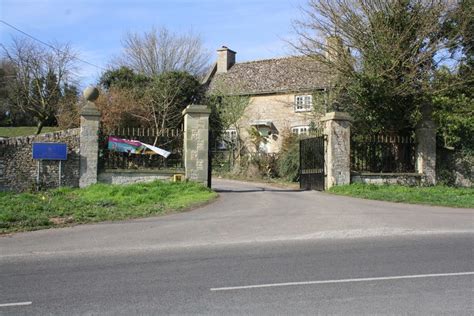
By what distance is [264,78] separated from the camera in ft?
128

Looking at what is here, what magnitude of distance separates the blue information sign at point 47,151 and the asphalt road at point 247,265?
5918mm

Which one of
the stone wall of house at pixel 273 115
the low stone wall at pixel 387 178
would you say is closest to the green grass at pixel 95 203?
the low stone wall at pixel 387 178

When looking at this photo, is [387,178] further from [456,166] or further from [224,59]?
[224,59]

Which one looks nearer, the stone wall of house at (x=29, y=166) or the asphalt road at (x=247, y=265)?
the asphalt road at (x=247, y=265)

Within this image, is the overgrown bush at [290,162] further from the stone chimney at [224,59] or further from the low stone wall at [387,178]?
the stone chimney at [224,59]

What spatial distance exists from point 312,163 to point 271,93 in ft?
57.3

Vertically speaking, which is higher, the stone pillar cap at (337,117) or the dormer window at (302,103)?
the dormer window at (302,103)

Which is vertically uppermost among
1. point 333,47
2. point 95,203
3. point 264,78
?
point 264,78

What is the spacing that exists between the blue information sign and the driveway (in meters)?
5.62

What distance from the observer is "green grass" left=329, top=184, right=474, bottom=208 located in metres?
15.8

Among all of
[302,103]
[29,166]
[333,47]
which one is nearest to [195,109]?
[29,166]

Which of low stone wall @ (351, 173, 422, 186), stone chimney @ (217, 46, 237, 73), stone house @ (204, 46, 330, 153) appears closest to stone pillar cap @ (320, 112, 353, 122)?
low stone wall @ (351, 173, 422, 186)

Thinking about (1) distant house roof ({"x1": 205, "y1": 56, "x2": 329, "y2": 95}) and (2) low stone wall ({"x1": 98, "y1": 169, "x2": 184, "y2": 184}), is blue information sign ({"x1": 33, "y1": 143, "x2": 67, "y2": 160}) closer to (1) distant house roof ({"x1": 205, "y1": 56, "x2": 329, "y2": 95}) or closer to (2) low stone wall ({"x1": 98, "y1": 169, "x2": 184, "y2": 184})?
(2) low stone wall ({"x1": 98, "y1": 169, "x2": 184, "y2": 184})

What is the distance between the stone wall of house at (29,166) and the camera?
1650 centimetres
